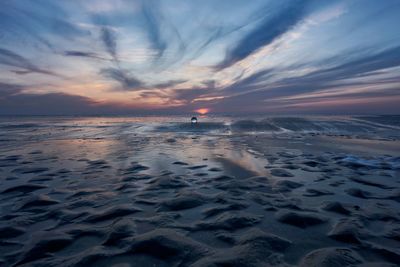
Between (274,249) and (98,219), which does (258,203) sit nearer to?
(274,249)

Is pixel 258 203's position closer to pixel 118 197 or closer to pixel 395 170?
pixel 118 197

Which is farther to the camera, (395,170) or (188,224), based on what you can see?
(395,170)

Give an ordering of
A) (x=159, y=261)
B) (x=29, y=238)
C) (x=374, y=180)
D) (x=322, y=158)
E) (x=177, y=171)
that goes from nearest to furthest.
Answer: (x=159, y=261)
(x=29, y=238)
(x=374, y=180)
(x=177, y=171)
(x=322, y=158)

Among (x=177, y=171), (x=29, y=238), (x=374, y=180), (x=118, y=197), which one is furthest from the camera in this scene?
(x=177, y=171)

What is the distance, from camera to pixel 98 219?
388 cm

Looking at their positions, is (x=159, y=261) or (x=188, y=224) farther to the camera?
(x=188, y=224)

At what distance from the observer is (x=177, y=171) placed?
22.8 feet

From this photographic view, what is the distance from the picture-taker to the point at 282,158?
346 inches

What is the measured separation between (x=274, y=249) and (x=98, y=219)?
2.66 m

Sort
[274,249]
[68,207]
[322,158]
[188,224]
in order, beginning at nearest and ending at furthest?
1. [274,249]
2. [188,224]
3. [68,207]
4. [322,158]

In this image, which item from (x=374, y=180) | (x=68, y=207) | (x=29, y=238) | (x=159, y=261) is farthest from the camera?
(x=374, y=180)

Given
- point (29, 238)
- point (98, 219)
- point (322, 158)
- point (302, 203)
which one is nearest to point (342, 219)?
point (302, 203)

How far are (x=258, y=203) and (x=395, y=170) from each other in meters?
5.20

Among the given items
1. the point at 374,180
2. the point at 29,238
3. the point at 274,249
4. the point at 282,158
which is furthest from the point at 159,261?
the point at 282,158
